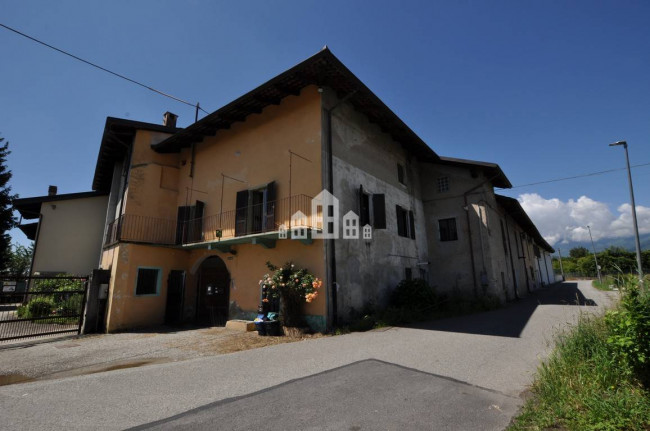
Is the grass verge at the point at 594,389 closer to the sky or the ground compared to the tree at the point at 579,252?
closer to the ground

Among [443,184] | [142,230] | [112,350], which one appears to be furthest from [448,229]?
[112,350]

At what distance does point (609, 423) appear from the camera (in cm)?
297

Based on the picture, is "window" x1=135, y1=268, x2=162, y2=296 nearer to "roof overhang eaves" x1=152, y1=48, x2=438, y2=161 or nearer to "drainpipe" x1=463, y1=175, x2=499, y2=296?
"roof overhang eaves" x1=152, y1=48, x2=438, y2=161

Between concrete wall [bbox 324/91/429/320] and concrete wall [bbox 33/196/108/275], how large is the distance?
618 inches

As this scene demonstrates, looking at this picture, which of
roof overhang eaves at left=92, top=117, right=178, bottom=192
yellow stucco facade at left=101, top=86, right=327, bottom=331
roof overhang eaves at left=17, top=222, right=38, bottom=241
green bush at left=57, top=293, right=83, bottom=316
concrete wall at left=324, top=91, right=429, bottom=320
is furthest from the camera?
roof overhang eaves at left=17, top=222, right=38, bottom=241

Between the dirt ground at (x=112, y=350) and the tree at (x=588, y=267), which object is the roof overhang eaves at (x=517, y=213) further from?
the tree at (x=588, y=267)

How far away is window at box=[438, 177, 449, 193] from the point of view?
686 inches

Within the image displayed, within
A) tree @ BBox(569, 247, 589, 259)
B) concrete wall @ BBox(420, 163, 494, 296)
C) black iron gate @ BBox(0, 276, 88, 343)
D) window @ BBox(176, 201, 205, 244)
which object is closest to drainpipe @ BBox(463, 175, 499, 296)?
concrete wall @ BBox(420, 163, 494, 296)

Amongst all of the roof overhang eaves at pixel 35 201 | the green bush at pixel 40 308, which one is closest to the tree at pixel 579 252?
the roof overhang eaves at pixel 35 201

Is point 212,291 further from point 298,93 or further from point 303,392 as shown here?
point 303,392

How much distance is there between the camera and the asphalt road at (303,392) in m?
3.55

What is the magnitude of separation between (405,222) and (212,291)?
9.42 metres

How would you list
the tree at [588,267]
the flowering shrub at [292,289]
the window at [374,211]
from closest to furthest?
1. the flowering shrub at [292,289]
2. the window at [374,211]
3. the tree at [588,267]

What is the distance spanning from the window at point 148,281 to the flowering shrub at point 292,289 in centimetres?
547
